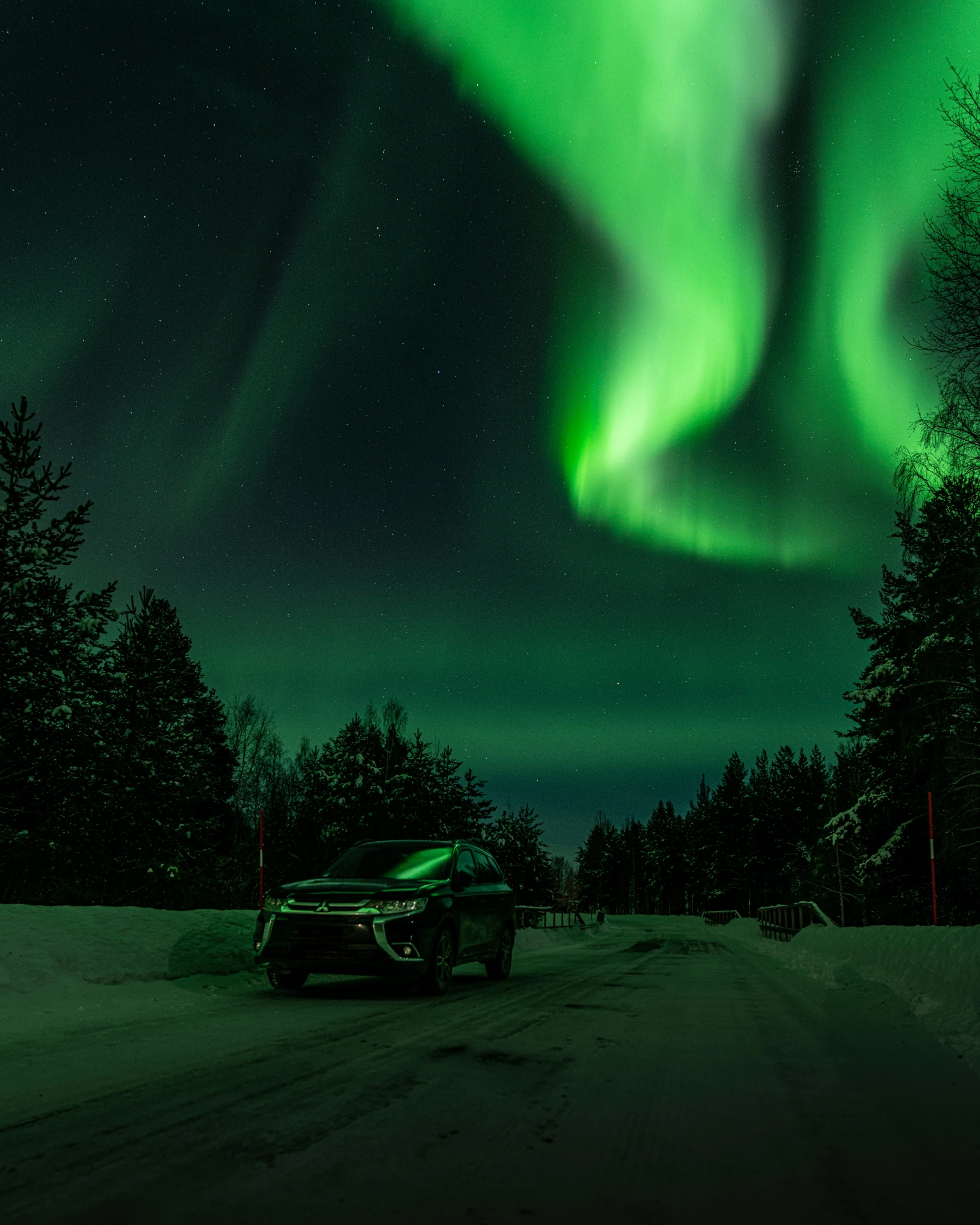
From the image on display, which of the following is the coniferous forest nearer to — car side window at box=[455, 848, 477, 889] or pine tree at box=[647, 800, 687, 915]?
car side window at box=[455, 848, 477, 889]

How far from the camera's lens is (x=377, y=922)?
999cm

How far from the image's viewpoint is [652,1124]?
4945 millimetres

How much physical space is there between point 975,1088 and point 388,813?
49.6m

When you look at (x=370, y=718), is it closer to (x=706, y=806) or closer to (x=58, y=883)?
(x=58, y=883)

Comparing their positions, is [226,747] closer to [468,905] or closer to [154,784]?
[154,784]

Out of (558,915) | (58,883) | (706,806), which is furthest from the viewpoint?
(706,806)

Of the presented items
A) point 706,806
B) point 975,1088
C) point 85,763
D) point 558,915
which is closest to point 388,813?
point 558,915

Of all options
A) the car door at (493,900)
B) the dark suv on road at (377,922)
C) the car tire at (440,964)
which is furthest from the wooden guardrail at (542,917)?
the car tire at (440,964)

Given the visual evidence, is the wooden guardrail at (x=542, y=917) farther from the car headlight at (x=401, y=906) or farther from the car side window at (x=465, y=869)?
the car headlight at (x=401, y=906)

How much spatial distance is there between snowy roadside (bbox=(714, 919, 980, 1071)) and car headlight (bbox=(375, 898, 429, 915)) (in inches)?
193

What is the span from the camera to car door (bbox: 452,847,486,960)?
11422 millimetres

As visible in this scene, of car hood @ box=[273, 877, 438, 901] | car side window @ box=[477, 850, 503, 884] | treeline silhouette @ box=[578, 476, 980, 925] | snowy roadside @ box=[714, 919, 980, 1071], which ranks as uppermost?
treeline silhouette @ box=[578, 476, 980, 925]

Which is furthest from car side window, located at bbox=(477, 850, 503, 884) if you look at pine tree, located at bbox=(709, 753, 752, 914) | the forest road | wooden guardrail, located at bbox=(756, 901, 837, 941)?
pine tree, located at bbox=(709, 753, 752, 914)

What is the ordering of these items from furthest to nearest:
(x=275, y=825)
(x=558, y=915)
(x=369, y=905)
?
(x=275, y=825) → (x=558, y=915) → (x=369, y=905)
